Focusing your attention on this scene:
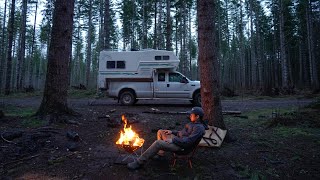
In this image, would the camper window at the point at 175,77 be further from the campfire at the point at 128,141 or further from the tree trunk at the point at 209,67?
the campfire at the point at 128,141

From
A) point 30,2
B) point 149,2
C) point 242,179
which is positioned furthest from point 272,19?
point 242,179

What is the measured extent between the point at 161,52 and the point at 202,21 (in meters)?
7.38

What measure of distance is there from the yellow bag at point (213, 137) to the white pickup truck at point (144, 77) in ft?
24.0

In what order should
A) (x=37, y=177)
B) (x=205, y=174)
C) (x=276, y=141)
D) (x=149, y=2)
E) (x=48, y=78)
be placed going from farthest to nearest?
1. (x=149, y=2)
2. (x=48, y=78)
3. (x=276, y=141)
4. (x=205, y=174)
5. (x=37, y=177)

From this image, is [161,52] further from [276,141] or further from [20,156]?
[20,156]

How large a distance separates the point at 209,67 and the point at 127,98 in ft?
27.3

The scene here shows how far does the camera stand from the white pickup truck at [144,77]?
1405 centimetres

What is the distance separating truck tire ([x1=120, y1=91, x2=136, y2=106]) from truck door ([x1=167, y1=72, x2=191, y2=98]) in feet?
6.96

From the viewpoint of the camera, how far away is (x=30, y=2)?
108 ft

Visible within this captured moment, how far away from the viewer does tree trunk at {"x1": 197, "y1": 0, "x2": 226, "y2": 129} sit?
6820mm

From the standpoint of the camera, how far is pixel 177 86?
46.2ft

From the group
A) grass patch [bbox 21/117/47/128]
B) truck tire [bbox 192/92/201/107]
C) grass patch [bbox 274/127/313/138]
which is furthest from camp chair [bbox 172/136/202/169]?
truck tire [bbox 192/92/201/107]

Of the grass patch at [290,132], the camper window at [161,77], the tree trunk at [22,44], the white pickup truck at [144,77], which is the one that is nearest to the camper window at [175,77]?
the white pickup truck at [144,77]

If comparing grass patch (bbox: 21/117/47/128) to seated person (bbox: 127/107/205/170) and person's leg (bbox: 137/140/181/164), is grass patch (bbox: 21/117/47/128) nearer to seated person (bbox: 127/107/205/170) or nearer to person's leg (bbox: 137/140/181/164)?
seated person (bbox: 127/107/205/170)
